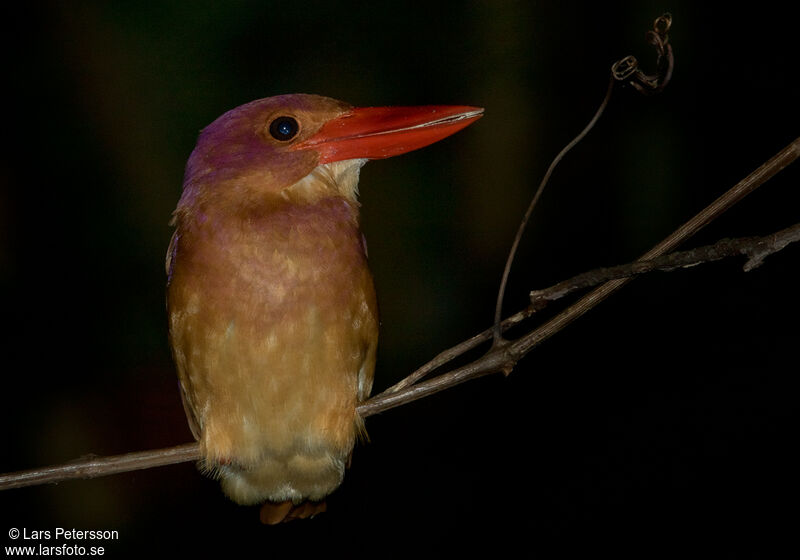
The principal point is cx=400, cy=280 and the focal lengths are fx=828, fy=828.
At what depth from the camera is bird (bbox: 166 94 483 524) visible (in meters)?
1.68

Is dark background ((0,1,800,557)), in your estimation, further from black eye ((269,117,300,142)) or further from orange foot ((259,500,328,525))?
black eye ((269,117,300,142))

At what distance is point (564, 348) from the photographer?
3.38 meters

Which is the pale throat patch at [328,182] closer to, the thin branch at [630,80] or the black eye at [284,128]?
the black eye at [284,128]

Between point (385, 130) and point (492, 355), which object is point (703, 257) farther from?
point (385, 130)

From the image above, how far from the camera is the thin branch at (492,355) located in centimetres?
122

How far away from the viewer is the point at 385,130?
1707 millimetres

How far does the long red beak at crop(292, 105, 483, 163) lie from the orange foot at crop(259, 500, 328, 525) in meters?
0.87

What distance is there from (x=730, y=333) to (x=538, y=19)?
1485 mm

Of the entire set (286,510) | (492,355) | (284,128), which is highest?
(284,128)

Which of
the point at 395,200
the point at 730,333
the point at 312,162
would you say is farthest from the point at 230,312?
the point at 730,333

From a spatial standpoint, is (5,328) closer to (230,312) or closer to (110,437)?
(110,437)

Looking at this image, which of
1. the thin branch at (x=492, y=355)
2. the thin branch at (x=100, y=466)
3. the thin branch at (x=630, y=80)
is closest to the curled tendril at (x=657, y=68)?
the thin branch at (x=630, y=80)

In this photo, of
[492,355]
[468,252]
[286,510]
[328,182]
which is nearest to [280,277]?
[328,182]

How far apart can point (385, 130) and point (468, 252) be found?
179 cm
